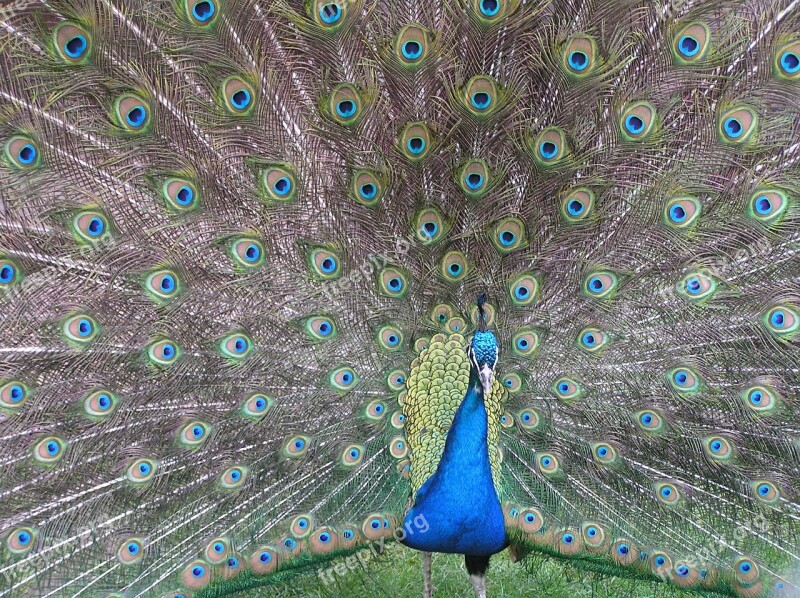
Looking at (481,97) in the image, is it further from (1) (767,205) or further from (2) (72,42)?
(2) (72,42)

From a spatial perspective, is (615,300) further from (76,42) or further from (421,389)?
(76,42)

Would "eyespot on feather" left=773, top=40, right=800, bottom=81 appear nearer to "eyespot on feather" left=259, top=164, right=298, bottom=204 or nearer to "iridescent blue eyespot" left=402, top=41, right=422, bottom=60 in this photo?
"iridescent blue eyespot" left=402, top=41, right=422, bottom=60

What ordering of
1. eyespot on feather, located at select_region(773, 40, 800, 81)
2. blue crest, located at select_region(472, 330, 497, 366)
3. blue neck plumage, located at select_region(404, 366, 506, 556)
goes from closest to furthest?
1. blue crest, located at select_region(472, 330, 497, 366)
2. eyespot on feather, located at select_region(773, 40, 800, 81)
3. blue neck plumage, located at select_region(404, 366, 506, 556)

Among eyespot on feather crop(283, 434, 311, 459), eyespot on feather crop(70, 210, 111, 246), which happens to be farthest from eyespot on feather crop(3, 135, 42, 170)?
eyespot on feather crop(283, 434, 311, 459)

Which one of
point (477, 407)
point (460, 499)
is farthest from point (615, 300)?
point (460, 499)

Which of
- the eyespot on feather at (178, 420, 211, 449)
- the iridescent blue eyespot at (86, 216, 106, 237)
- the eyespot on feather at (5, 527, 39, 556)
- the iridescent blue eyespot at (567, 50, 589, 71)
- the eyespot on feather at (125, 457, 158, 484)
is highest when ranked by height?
the iridescent blue eyespot at (567, 50, 589, 71)

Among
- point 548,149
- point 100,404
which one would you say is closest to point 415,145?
point 548,149
